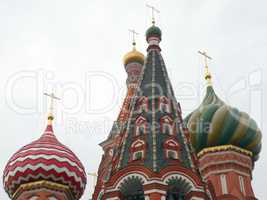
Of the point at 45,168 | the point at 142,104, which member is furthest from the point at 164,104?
the point at 45,168

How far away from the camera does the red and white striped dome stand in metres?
17.1

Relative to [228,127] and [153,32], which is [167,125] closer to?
[228,127]

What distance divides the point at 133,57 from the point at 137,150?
32.1 ft

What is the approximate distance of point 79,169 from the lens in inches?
701

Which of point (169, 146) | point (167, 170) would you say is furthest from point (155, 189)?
point (169, 146)

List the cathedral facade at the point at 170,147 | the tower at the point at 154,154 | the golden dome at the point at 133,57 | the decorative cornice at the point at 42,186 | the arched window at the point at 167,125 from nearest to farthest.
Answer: the tower at the point at 154,154, the cathedral facade at the point at 170,147, the arched window at the point at 167,125, the decorative cornice at the point at 42,186, the golden dome at the point at 133,57

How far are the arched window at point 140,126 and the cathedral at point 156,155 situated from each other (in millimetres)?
34

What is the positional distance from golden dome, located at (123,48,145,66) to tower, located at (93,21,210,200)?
21.9ft

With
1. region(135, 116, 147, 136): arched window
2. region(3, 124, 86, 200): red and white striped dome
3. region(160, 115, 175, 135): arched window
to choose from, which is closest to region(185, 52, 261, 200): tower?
region(160, 115, 175, 135): arched window

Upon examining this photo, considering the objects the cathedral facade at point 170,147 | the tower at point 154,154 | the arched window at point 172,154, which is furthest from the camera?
the arched window at point 172,154

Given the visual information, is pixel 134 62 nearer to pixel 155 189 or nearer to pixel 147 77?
pixel 147 77

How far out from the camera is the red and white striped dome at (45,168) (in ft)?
56.2

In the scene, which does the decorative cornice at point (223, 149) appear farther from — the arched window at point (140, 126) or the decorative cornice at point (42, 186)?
the decorative cornice at point (42, 186)

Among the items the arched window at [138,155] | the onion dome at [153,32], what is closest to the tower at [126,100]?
the onion dome at [153,32]
